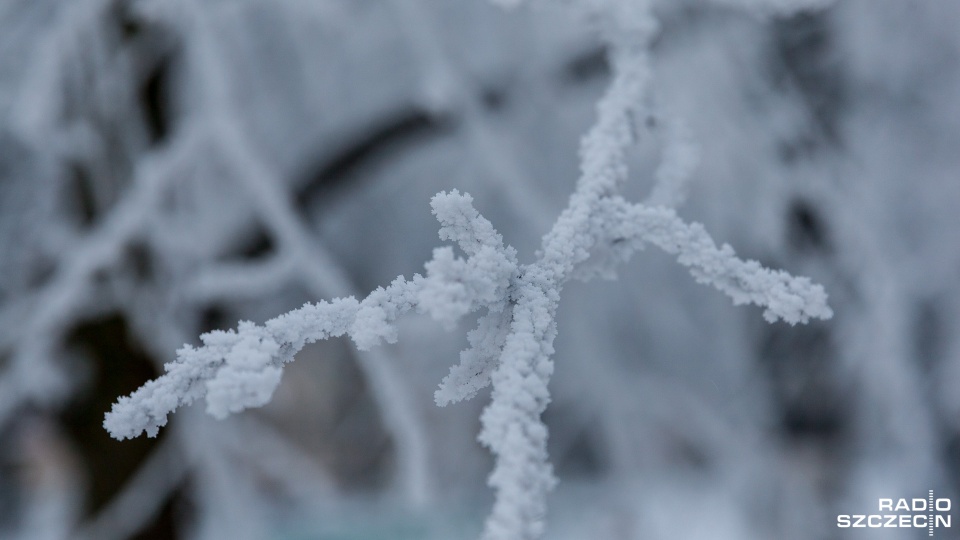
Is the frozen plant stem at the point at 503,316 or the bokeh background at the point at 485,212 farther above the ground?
the bokeh background at the point at 485,212

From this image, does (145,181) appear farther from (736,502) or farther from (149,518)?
(736,502)

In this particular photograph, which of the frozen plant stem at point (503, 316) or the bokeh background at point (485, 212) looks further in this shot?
the bokeh background at point (485, 212)

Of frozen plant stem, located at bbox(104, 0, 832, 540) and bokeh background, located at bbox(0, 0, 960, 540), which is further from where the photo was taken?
bokeh background, located at bbox(0, 0, 960, 540)

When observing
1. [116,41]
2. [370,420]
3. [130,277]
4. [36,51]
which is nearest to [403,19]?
[116,41]

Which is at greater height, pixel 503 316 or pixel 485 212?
pixel 485 212

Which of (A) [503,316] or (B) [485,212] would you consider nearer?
(A) [503,316]

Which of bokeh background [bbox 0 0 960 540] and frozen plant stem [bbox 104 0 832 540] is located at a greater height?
bokeh background [bbox 0 0 960 540]
